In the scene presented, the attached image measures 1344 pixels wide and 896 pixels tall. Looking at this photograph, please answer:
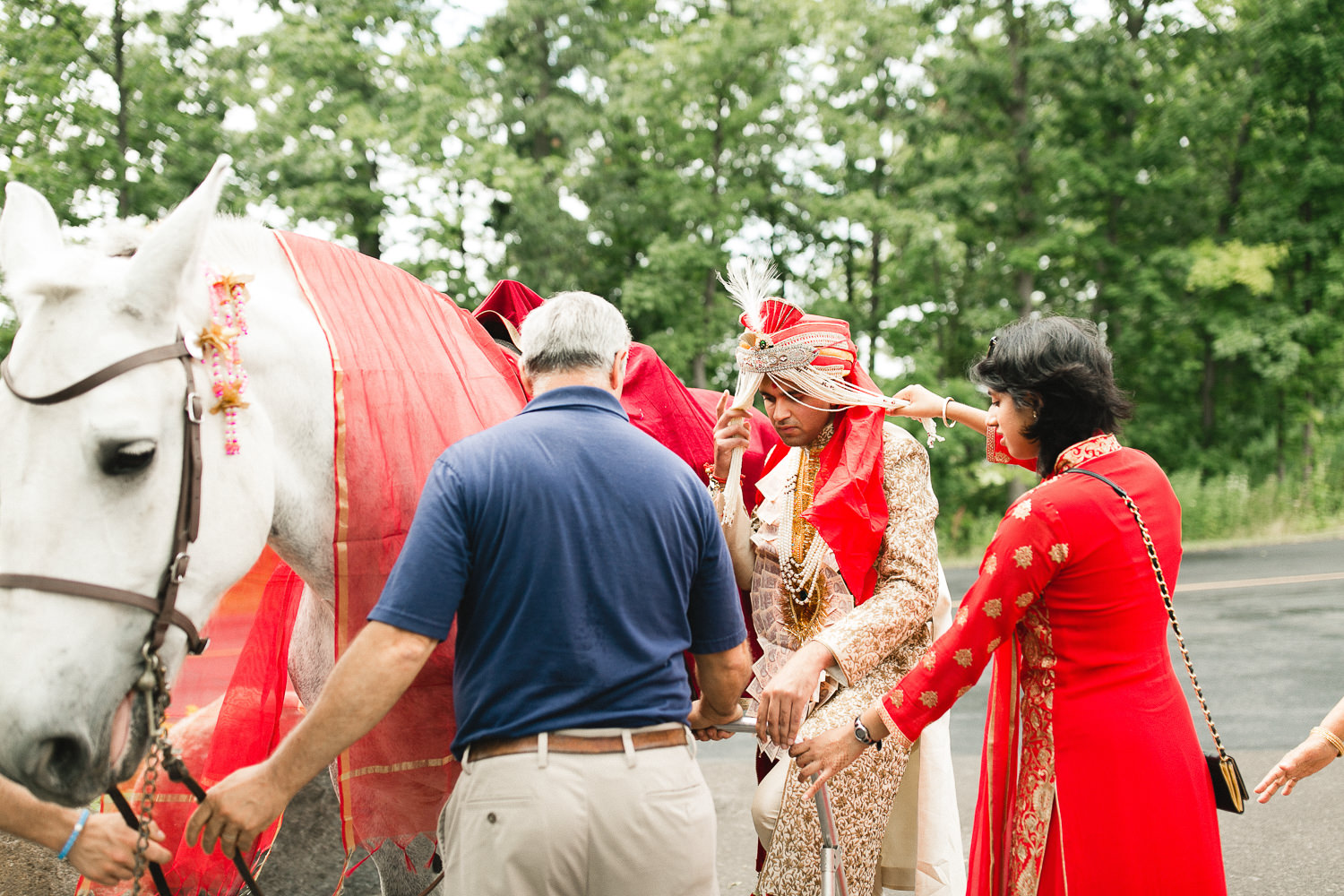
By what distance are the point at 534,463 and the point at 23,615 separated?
0.83 m

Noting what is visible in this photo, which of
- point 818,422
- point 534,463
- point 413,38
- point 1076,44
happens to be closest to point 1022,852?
point 818,422

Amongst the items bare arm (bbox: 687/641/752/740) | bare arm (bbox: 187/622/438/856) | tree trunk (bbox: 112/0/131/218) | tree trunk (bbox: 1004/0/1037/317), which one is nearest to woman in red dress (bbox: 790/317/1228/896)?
bare arm (bbox: 687/641/752/740)

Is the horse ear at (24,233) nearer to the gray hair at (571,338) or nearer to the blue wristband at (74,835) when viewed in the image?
the gray hair at (571,338)

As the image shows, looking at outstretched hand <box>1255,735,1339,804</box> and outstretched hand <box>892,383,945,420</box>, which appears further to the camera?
outstretched hand <box>892,383,945,420</box>

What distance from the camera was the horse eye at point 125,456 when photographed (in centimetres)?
152

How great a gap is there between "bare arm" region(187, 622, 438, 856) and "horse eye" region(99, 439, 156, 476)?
18.2 inches

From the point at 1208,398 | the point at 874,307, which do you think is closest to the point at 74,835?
the point at 874,307

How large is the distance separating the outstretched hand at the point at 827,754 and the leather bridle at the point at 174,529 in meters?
1.34

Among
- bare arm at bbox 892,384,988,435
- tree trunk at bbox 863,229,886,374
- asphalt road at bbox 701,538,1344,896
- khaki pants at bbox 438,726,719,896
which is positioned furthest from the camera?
tree trunk at bbox 863,229,886,374

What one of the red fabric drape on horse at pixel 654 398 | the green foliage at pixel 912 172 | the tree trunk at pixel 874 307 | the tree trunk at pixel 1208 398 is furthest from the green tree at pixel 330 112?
the tree trunk at pixel 1208 398

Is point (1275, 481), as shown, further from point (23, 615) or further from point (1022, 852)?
point (23, 615)

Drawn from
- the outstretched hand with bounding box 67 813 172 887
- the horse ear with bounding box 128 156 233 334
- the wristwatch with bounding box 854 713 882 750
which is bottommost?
the outstretched hand with bounding box 67 813 172 887

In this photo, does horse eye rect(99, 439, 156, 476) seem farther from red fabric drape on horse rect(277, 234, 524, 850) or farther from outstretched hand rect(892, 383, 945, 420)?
outstretched hand rect(892, 383, 945, 420)

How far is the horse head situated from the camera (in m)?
1.45
